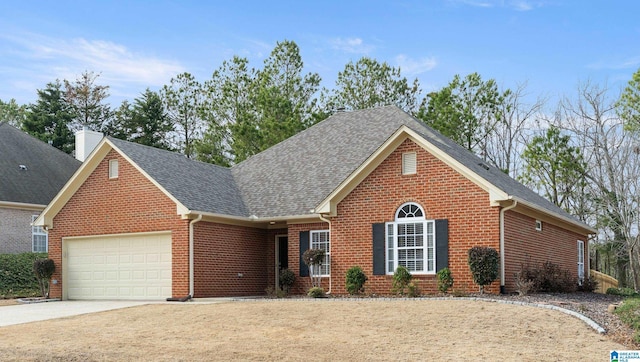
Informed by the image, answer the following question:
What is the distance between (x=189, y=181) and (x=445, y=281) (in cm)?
983

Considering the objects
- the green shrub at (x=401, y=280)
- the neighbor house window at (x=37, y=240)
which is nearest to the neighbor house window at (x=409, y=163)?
the green shrub at (x=401, y=280)

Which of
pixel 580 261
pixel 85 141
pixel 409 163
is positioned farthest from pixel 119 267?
pixel 580 261

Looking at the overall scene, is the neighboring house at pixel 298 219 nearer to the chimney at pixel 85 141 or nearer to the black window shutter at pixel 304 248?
the black window shutter at pixel 304 248

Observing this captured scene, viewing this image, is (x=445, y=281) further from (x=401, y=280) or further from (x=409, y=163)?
(x=409, y=163)

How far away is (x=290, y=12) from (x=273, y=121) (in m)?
21.8

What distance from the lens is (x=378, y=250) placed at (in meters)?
22.1

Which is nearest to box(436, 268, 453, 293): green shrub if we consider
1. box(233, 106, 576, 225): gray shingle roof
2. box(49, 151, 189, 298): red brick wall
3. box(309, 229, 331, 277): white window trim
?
box(309, 229, 331, 277): white window trim

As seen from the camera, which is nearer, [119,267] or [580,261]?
[119,267]

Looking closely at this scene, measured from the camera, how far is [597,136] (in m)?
40.2

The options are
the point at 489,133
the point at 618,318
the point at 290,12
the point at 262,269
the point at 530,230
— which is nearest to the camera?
the point at 618,318

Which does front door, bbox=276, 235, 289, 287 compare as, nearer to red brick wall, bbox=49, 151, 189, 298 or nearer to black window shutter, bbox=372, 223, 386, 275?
red brick wall, bbox=49, 151, 189, 298

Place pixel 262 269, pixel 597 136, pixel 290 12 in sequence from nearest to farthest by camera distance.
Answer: pixel 290 12 < pixel 262 269 < pixel 597 136

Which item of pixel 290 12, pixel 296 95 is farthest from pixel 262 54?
pixel 290 12

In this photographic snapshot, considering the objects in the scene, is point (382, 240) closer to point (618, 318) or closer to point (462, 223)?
point (462, 223)
